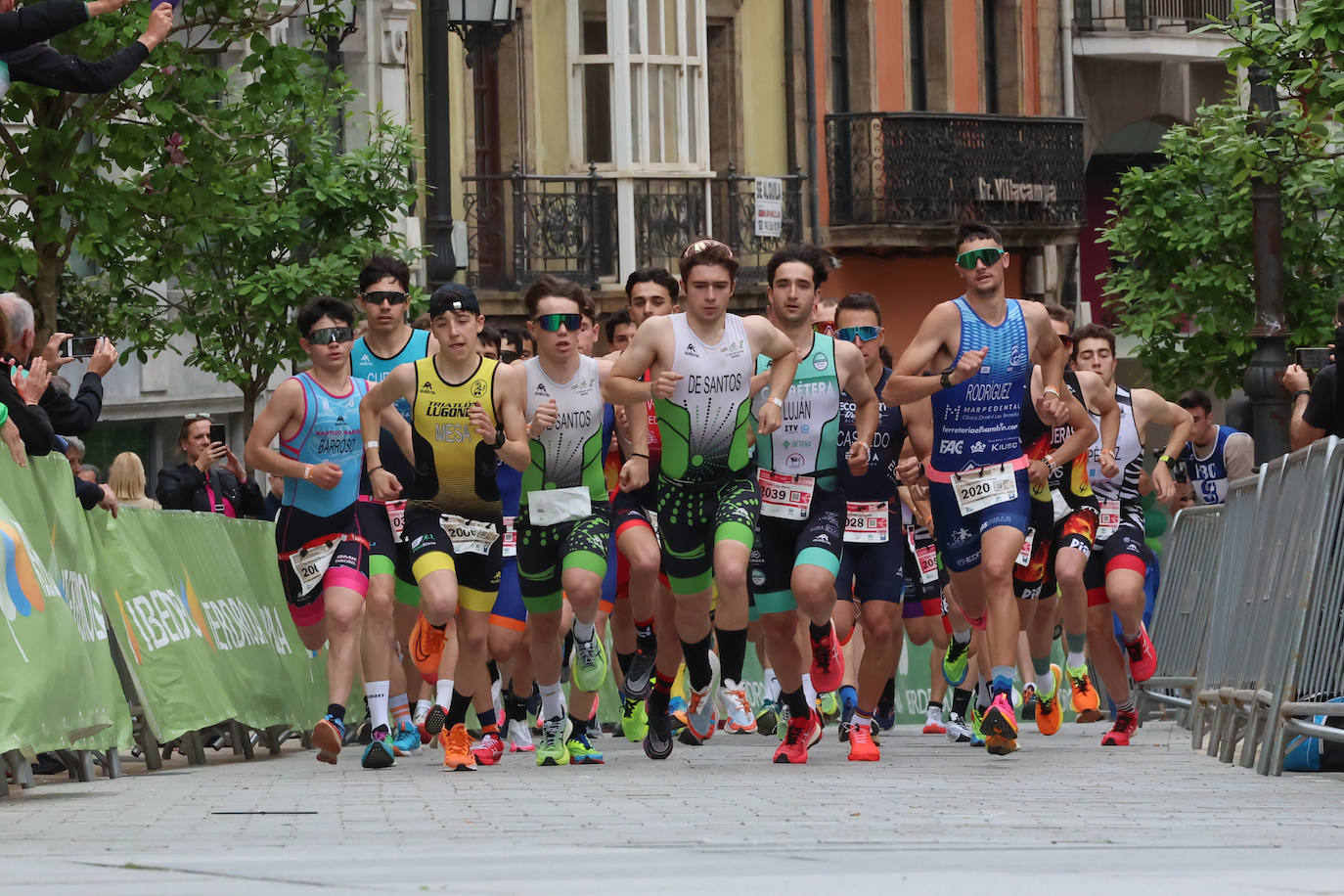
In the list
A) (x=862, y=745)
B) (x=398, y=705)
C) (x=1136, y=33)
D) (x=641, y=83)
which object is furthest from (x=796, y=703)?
(x=1136, y=33)

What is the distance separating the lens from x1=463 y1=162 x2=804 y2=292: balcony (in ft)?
110

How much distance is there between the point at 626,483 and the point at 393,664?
214 centimetres

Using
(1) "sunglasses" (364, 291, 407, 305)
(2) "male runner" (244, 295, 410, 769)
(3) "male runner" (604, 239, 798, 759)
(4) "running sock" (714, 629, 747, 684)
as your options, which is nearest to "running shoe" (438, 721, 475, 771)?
(2) "male runner" (244, 295, 410, 769)

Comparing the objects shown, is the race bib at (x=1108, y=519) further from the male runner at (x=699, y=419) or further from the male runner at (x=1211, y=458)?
the male runner at (x=1211, y=458)

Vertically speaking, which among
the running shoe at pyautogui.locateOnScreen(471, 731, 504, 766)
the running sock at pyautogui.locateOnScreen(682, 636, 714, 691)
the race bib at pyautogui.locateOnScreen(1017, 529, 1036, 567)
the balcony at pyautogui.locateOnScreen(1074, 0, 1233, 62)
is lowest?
the running shoe at pyautogui.locateOnScreen(471, 731, 504, 766)

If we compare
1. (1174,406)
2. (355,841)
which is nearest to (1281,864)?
(355,841)

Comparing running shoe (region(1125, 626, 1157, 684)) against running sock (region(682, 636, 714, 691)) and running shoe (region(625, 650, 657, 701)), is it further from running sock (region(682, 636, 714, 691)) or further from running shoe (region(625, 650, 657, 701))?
running sock (region(682, 636, 714, 691))

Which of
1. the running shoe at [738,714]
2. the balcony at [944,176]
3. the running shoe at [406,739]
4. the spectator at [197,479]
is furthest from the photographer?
the balcony at [944,176]

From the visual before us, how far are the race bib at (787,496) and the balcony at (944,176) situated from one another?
23762 millimetres

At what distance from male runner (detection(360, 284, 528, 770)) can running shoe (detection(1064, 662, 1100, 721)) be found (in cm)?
424

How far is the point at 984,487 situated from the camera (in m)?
13.1

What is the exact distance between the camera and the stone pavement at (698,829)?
718 cm

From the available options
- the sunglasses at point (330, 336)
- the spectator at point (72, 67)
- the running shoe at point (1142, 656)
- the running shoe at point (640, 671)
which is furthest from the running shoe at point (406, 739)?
the spectator at point (72, 67)

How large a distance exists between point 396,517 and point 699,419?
1957mm
